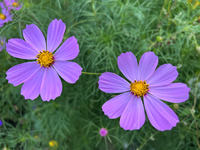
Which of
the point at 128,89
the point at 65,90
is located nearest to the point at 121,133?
the point at 65,90

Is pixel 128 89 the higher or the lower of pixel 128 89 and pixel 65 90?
the lower

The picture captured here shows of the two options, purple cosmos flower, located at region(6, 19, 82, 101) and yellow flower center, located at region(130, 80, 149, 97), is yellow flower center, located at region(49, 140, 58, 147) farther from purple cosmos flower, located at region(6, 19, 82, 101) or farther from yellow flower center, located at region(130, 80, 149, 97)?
yellow flower center, located at region(130, 80, 149, 97)

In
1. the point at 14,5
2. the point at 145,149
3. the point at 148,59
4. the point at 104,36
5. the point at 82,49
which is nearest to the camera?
the point at 148,59

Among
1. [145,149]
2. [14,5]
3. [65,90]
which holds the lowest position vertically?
[145,149]

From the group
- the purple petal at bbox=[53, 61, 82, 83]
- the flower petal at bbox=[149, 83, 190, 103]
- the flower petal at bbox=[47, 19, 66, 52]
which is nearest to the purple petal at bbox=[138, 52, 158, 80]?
the flower petal at bbox=[149, 83, 190, 103]

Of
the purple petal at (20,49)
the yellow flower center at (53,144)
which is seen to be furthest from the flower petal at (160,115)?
the yellow flower center at (53,144)

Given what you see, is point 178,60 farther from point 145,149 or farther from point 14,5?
point 14,5

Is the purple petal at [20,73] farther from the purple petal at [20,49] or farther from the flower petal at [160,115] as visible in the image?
the flower petal at [160,115]
